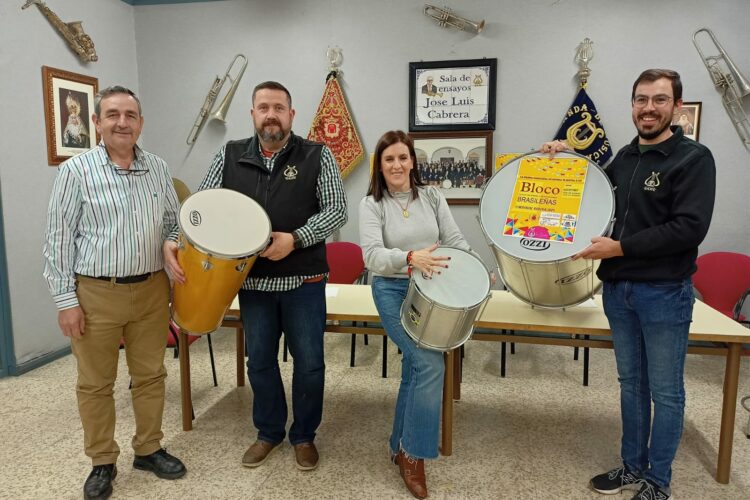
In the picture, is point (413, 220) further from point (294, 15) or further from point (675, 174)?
point (294, 15)

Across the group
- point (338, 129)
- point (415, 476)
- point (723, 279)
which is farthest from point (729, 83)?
point (415, 476)

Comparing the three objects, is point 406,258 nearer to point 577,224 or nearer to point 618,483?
point 577,224

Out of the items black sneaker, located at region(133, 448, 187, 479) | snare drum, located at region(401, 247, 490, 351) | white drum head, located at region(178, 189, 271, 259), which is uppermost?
white drum head, located at region(178, 189, 271, 259)

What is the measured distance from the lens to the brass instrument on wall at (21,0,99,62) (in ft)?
11.1

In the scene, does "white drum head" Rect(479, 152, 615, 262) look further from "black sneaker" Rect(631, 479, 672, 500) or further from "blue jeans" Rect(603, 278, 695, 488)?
"black sneaker" Rect(631, 479, 672, 500)

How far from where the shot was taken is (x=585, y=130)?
377 cm

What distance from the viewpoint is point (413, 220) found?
6.95ft

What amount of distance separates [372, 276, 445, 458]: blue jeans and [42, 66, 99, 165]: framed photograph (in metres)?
2.79

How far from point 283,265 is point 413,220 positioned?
0.57 meters

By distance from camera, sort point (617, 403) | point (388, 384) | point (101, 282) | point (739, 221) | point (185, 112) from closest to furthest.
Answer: point (101, 282) < point (617, 403) < point (388, 384) < point (739, 221) < point (185, 112)

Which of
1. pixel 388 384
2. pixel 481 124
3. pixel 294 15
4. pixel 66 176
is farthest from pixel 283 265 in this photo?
pixel 294 15

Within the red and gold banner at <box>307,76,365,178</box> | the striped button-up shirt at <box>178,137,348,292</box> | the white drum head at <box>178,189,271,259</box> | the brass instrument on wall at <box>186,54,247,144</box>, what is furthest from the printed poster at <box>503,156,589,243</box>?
the brass instrument on wall at <box>186,54,247,144</box>

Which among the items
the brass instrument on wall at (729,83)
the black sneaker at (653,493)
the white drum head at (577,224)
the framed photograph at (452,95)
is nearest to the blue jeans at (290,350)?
the white drum head at (577,224)

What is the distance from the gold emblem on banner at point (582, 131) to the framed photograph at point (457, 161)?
59 centimetres
